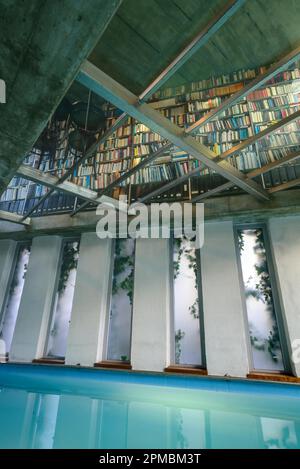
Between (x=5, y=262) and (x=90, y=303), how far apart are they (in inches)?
92.1

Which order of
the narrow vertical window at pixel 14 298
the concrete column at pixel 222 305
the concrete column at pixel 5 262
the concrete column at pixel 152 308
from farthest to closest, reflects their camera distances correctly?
1. the concrete column at pixel 5 262
2. the narrow vertical window at pixel 14 298
3. the concrete column at pixel 152 308
4. the concrete column at pixel 222 305

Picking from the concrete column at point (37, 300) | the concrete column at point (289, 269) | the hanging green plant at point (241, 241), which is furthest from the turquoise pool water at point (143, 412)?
the hanging green plant at point (241, 241)

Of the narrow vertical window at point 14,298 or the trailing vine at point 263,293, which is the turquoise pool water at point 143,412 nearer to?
the trailing vine at point 263,293

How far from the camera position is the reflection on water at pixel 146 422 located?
174 centimetres

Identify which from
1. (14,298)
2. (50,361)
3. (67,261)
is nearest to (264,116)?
(67,261)

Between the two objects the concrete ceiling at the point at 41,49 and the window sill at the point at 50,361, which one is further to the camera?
the window sill at the point at 50,361

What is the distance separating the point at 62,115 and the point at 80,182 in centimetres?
115

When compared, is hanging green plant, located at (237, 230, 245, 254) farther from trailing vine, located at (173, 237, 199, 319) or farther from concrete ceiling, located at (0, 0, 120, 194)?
concrete ceiling, located at (0, 0, 120, 194)

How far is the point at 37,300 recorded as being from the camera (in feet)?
15.2

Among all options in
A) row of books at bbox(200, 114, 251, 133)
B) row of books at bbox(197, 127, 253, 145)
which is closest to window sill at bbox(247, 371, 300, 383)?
row of books at bbox(197, 127, 253, 145)

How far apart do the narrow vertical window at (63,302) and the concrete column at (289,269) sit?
12.2 feet

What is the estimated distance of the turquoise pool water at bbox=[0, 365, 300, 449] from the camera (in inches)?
69.6

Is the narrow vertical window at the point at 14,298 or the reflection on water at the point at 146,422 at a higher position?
the narrow vertical window at the point at 14,298

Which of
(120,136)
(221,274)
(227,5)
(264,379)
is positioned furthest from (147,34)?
(264,379)
